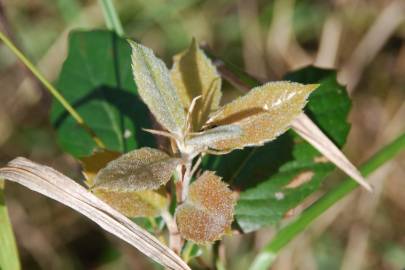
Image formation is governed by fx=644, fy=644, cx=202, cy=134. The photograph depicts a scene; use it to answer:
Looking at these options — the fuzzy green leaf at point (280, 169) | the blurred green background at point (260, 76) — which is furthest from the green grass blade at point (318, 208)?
the blurred green background at point (260, 76)

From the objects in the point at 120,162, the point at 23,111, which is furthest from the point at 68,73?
the point at 23,111

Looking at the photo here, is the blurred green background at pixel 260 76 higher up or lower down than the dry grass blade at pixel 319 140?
lower down

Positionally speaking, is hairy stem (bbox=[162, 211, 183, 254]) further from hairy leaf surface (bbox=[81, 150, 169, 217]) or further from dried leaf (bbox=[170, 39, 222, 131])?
dried leaf (bbox=[170, 39, 222, 131])

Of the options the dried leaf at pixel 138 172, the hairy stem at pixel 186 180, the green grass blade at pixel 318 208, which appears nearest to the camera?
the dried leaf at pixel 138 172

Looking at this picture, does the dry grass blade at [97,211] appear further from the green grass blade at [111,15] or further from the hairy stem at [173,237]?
the green grass blade at [111,15]


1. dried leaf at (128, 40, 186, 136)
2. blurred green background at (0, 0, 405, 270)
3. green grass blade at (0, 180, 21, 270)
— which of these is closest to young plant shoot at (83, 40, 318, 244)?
dried leaf at (128, 40, 186, 136)

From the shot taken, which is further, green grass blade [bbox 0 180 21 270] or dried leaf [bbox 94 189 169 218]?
green grass blade [bbox 0 180 21 270]

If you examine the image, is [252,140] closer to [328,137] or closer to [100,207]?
[100,207]
